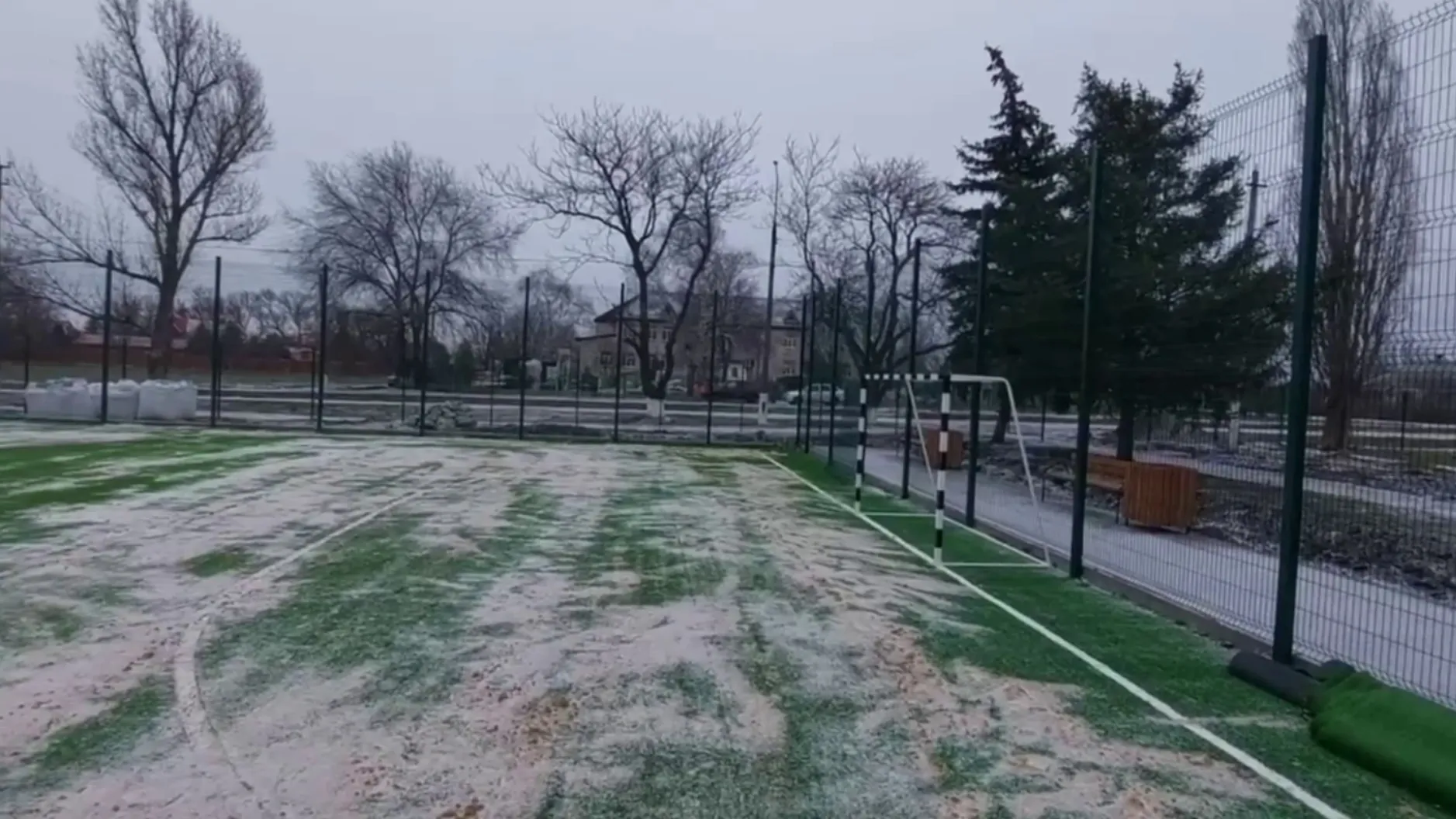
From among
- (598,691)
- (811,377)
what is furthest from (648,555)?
(811,377)

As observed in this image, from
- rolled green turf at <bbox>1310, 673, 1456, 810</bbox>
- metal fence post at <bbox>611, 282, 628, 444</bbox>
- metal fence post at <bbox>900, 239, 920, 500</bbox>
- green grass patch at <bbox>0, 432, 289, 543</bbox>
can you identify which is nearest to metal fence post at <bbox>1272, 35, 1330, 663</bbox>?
rolled green turf at <bbox>1310, 673, 1456, 810</bbox>

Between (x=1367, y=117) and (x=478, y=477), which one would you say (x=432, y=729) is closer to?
(x=1367, y=117)

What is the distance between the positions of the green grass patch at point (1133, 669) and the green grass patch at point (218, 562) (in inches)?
164

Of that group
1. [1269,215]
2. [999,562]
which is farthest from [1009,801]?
[999,562]

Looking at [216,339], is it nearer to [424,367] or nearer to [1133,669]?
[424,367]

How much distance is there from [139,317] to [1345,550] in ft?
105

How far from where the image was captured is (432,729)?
4.20 m

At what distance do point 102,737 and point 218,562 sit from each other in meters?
3.62

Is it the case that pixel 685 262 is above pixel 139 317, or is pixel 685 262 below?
above

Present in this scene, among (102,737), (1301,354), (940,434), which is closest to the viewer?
(102,737)

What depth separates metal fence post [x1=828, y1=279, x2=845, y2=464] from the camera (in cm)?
1641

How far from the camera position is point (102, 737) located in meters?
3.99

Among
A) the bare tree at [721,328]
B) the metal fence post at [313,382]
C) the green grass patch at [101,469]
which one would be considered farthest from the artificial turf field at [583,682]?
the bare tree at [721,328]

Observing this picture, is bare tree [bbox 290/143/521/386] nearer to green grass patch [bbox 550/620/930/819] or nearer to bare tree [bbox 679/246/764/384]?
bare tree [bbox 679/246/764/384]
